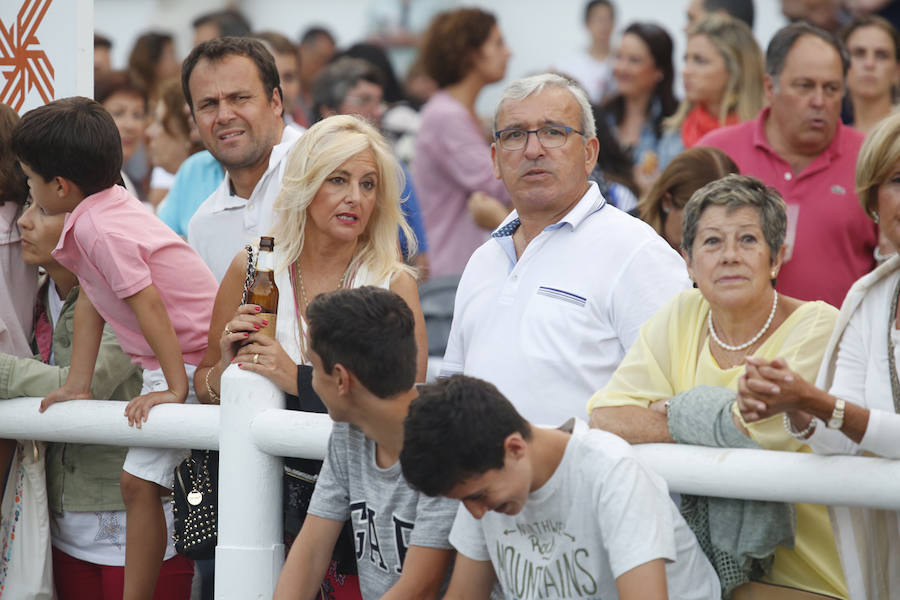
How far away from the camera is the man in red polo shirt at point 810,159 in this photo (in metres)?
4.97

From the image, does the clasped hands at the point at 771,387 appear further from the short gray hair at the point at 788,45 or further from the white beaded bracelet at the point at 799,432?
the short gray hair at the point at 788,45

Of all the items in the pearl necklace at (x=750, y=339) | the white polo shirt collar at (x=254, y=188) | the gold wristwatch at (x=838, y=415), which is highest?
the white polo shirt collar at (x=254, y=188)

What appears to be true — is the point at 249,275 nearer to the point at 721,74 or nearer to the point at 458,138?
the point at 458,138

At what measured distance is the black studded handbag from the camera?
358 centimetres

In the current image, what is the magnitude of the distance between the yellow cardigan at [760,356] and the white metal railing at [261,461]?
192 millimetres

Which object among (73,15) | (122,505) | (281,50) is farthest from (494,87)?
(122,505)

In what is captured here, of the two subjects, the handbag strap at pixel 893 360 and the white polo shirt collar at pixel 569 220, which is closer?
the handbag strap at pixel 893 360

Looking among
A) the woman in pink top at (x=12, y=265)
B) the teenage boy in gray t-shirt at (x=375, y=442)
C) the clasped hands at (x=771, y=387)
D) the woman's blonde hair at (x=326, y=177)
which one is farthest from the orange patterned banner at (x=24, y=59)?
the clasped hands at (x=771, y=387)

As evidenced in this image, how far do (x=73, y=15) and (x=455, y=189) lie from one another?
2.75m

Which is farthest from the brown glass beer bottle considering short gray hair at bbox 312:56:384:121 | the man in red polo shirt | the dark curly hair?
short gray hair at bbox 312:56:384:121

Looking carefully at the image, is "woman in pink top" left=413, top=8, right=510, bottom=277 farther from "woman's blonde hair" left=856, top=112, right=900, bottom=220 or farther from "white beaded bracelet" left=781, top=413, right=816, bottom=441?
"white beaded bracelet" left=781, top=413, right=816, bottom=441

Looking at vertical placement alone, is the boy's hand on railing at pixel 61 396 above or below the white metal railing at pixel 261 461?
above

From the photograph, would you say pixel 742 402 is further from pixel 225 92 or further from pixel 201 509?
pixel 225 92

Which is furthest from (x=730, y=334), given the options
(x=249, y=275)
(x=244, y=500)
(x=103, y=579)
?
(x=103, y=579)
